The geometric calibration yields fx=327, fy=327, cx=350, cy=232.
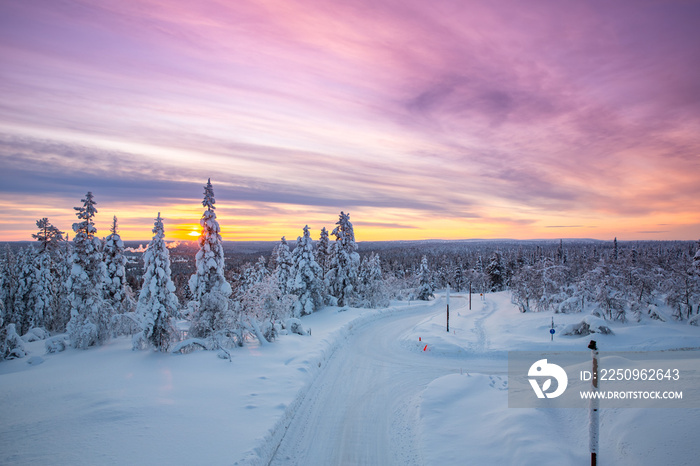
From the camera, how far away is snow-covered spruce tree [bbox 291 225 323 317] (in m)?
38.9

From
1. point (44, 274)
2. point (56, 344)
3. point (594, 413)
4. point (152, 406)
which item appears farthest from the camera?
point (44, 274)

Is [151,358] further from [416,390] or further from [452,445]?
[452,445]

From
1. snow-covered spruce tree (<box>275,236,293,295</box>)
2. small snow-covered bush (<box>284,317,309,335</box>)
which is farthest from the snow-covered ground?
snow-covered spruce tree (<box>275,236,293,295</box>)

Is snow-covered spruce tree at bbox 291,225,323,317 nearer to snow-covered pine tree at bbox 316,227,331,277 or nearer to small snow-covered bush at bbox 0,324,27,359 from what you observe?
snow-covered pine tree at bbox 316,227,331,277

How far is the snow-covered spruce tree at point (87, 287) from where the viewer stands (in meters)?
Result: 22.7

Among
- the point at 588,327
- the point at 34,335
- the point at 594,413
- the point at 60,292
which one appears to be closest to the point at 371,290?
the point at 588,327

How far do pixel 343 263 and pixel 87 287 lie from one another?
26157 millimetres

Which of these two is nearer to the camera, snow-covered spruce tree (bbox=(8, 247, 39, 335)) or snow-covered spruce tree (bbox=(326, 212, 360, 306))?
snow-covered spruce tree (bbox=(8, 247, 39, 335))

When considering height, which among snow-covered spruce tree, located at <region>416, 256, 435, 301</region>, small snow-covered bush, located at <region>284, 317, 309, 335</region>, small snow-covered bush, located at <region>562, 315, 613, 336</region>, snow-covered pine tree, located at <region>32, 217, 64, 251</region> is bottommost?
snow-covered spruce tree, located at <region>416, 256, 435, 301</region>

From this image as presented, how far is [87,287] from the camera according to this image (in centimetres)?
2403

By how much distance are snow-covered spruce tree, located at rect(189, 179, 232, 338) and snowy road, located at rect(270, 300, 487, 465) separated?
8.73 m

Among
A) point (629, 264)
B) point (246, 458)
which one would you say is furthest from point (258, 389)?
point (629, 264)

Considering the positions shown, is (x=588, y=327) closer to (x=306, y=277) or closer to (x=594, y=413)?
(x=594, y=413)

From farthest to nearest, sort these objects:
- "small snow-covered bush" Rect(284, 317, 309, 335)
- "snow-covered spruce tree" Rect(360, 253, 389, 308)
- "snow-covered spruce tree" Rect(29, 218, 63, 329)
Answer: "snow-covered spruce tree" Rect(360, 253, 389, 308), "snow-covered spruce tree" Rect(29, 218, 63, 329), "small snow-covered bush" Rect(284, 317, 309, 335)
